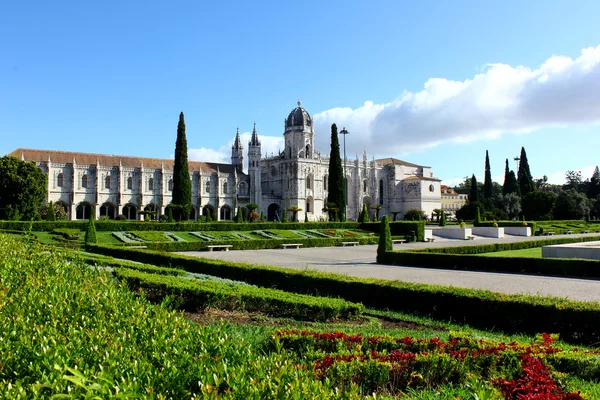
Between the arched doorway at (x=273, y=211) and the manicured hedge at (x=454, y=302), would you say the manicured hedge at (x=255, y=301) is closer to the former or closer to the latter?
the manicured hedge at (x=454, y=302)

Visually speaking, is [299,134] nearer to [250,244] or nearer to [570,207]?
[570,207]

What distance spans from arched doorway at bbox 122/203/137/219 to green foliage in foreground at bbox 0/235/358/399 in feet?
184

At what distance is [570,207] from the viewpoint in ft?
210

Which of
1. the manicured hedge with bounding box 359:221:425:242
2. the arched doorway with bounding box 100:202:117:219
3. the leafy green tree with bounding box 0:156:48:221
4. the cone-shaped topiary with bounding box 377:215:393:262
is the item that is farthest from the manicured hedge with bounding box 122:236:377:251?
the arched doorway with bounding box 100:202:117:219

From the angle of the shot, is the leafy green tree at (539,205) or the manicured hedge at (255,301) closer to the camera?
the manicured hedge at (255,301)

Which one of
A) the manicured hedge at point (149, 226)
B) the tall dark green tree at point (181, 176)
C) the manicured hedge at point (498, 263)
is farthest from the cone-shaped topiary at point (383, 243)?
the tall dark green tree at point (181, 176)

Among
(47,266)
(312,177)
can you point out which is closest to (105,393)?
(47,266)

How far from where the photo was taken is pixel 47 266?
22.0 feet

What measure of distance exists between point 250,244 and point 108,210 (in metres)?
36.9

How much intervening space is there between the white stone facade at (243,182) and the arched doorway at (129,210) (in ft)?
0.38

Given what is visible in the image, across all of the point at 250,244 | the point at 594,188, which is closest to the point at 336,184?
the point at 250,244

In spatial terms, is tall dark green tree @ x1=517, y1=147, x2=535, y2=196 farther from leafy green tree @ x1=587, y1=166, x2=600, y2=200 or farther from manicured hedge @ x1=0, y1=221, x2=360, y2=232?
manicured hedge @ x1=0, y1=221, x2=360, y2=232

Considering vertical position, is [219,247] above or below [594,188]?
below

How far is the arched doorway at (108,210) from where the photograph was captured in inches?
2242
